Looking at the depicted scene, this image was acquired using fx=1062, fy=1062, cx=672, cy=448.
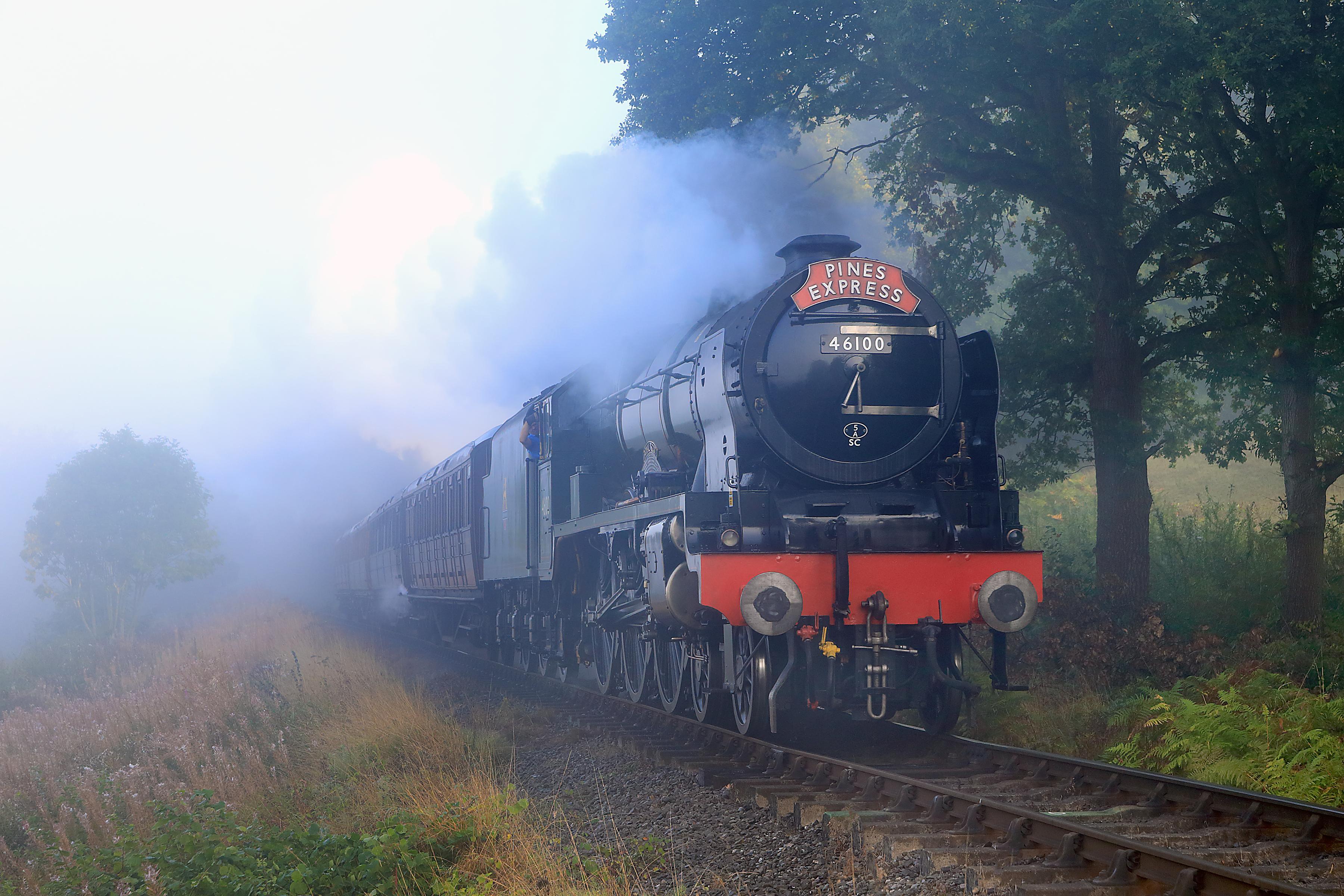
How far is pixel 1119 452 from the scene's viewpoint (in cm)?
1146

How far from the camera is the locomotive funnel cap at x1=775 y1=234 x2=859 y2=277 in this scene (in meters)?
8.22

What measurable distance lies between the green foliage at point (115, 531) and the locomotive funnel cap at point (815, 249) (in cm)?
3530

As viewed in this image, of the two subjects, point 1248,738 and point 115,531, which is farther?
point 115,531

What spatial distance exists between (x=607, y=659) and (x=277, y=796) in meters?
4.64

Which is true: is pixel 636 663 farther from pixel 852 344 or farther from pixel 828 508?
pixel 852 344

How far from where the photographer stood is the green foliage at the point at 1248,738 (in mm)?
6156

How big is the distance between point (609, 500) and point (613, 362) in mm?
1518

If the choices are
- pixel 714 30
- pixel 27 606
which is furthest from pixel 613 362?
pixel 27 606

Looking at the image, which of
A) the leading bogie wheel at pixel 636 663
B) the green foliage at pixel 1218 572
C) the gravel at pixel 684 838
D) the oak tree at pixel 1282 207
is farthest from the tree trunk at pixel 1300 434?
the gravel at pixel 684 838

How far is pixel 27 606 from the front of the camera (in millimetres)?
80938

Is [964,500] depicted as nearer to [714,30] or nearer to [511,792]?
[511,792]

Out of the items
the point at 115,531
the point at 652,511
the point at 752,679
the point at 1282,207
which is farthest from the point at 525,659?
the point at 115,531

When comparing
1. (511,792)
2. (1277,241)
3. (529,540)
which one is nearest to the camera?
(511,792)

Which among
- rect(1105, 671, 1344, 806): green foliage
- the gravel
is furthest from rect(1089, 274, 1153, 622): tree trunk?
the gravel
